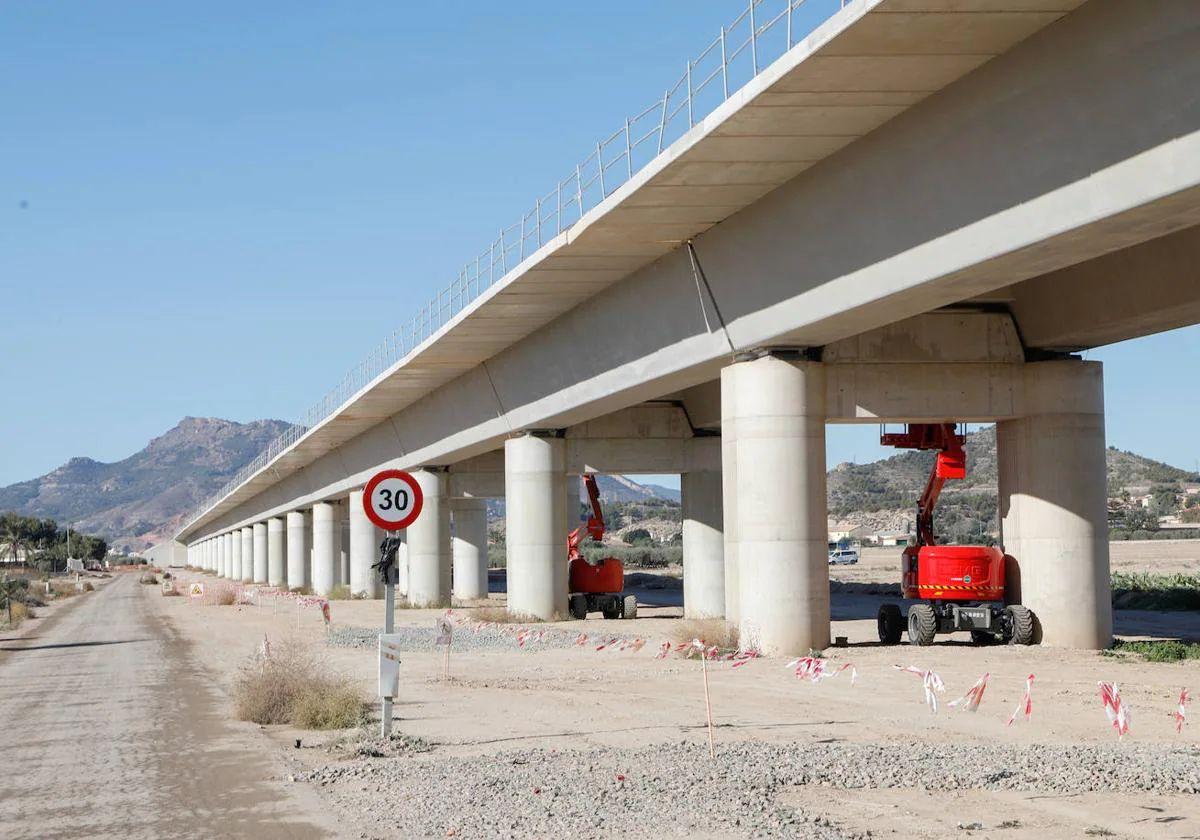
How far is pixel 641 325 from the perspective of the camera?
29188 millimetres

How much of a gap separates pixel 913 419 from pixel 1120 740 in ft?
40.0

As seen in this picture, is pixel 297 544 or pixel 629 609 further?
pixel 297 544

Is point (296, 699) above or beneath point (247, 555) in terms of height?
above

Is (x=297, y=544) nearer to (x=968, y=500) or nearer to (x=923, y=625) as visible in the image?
(x=923, y=625)

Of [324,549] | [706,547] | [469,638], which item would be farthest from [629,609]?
[324,549]

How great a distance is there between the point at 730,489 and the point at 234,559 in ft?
385

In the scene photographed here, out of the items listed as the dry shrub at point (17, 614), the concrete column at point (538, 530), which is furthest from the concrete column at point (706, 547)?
the dry shrub at point (17, 614)

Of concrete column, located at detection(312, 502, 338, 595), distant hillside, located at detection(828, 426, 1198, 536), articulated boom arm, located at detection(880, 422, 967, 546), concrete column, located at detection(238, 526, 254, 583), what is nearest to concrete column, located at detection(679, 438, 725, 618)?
articulated boom arm, located at detection(880, 422, 967, 546)

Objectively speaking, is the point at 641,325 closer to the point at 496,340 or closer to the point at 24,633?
the point at 496,340

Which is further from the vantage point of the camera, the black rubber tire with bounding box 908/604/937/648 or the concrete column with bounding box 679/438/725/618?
the concrete column with bounding box 679/438/725/618

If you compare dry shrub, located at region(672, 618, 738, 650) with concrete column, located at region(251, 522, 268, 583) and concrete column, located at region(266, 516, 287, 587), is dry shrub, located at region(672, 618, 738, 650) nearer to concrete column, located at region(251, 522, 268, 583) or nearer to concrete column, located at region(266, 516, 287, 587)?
concrete column, located at region(266, 516, 287, 587)

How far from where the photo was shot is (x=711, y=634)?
26.7 metres

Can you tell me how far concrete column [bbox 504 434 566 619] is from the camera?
38969 mm

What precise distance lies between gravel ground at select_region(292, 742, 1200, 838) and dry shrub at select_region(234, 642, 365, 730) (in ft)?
8.77
